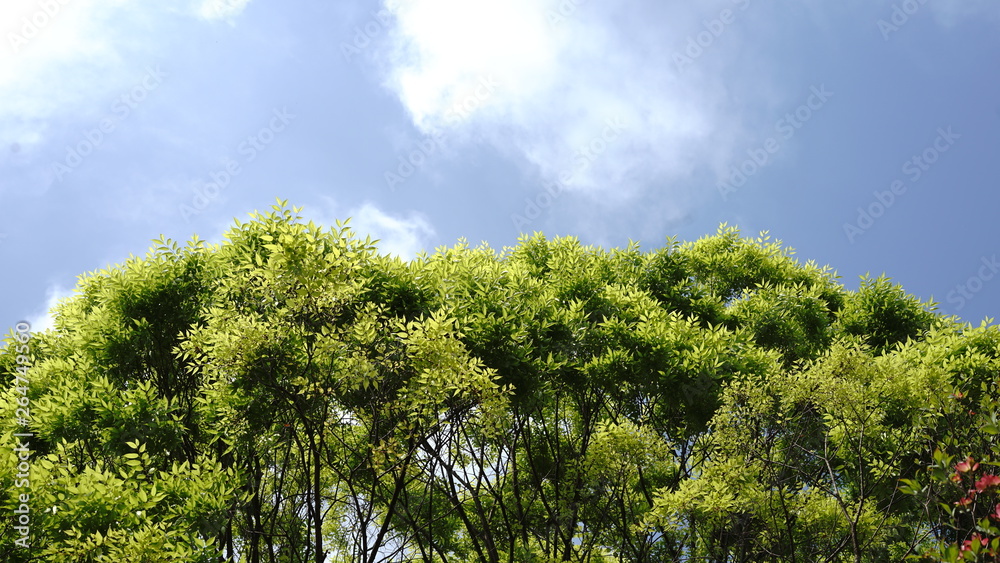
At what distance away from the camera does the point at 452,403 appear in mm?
7996

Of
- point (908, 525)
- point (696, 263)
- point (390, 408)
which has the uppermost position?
point (696, 263)

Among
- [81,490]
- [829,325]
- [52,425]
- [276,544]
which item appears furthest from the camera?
[829,325]

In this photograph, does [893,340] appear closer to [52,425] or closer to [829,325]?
[829,325]

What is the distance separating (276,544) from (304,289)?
272 inches

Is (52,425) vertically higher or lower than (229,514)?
higher

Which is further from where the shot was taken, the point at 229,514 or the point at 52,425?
the point at 52,425

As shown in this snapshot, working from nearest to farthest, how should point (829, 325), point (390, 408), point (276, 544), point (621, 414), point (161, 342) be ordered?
1. point (390, 408)
2. point (161, 342)
3. point (621, 414)
4. point (276, 544)
5. point (829, 325)

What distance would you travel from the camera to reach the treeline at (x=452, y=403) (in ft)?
23.4

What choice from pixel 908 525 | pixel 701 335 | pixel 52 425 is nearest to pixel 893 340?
pixel 908 525

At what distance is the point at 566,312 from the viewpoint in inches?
380

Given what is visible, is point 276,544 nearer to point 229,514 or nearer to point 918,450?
point 229,514

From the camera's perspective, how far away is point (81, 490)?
6.57 meters

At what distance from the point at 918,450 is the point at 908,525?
2.65 m

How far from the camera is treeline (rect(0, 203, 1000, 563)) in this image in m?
7.14
